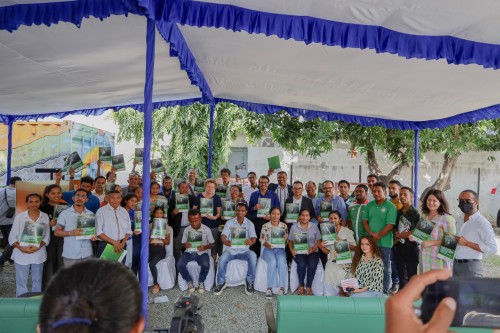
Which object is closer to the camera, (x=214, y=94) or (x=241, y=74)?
(x=241, y=74)

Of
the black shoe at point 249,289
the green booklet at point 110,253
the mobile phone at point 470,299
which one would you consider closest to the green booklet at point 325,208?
the black shoe at point 249,289

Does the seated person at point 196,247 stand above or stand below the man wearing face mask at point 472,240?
below

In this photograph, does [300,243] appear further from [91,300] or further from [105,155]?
[91,300]

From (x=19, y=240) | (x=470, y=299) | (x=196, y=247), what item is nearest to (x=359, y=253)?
(x=196, y=247)

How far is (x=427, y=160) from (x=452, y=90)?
6662mm

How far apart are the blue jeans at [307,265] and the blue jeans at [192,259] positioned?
1.25 meters

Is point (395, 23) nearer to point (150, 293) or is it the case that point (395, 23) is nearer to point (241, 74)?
point (241, 74)

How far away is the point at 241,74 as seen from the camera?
17.9ft

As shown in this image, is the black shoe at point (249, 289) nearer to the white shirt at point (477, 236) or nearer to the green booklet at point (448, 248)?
the green booklet at point (448, 248)

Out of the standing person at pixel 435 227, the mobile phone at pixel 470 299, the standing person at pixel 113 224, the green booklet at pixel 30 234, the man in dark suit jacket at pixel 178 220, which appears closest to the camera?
the mobile phone at pixel 470 299

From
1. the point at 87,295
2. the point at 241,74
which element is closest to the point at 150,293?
the point at 241,74

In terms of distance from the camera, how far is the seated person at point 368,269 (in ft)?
14.2

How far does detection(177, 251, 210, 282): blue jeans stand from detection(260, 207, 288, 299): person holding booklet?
0.81 metres

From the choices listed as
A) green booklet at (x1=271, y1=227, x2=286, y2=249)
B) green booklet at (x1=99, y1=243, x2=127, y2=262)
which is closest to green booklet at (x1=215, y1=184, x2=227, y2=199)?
green booklet at (x1=271, y1=227, x2=286, y2=249)
